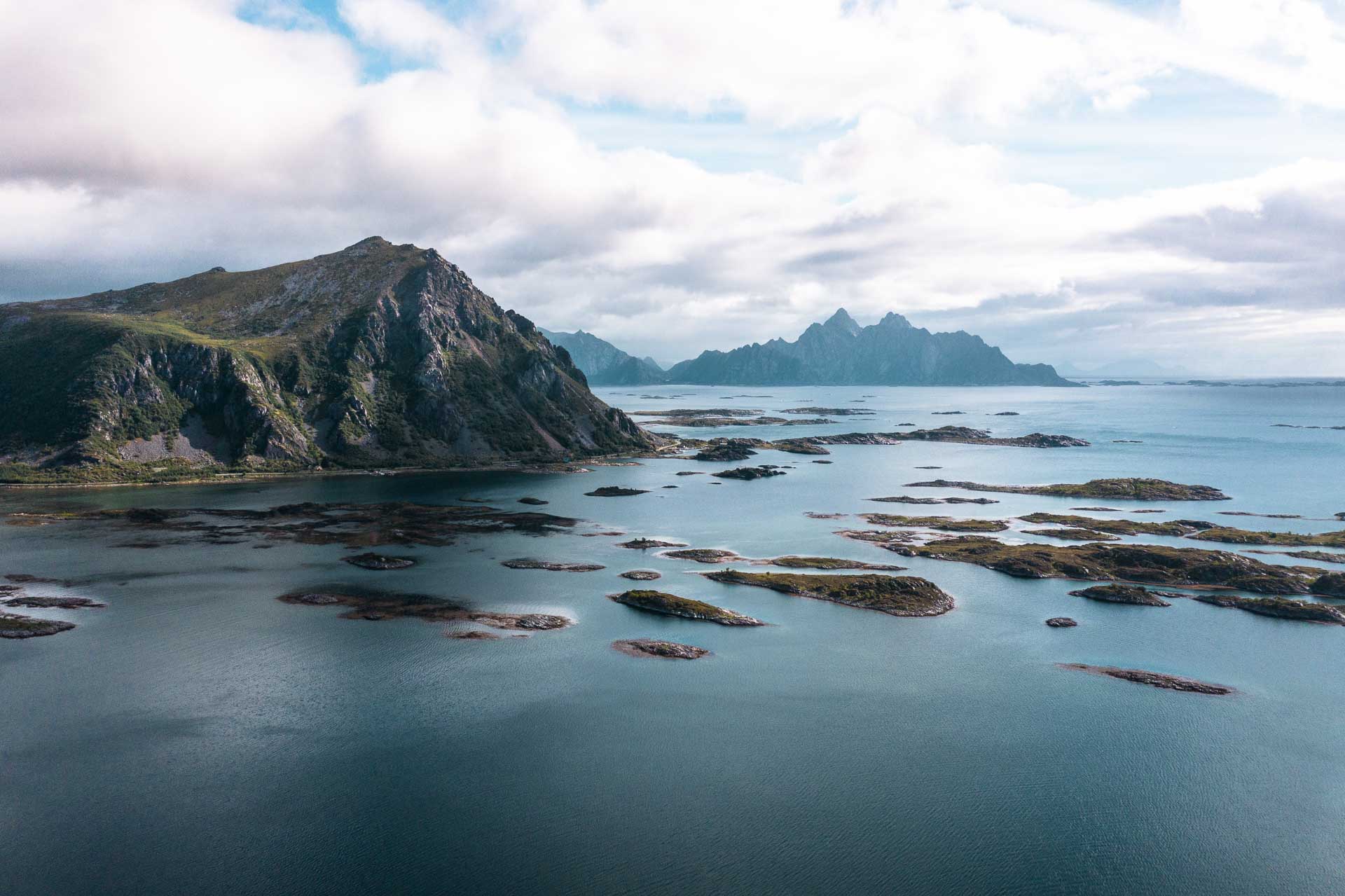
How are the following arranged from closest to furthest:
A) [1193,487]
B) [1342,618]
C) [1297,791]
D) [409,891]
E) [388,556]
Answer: [409,891], [1297,791], [1342,618], [388,556], [1193,487]

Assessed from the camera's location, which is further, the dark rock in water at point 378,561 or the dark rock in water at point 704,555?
the dark rock in water at point 704,555

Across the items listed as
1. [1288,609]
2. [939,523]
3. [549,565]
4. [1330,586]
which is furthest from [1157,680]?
[549,565]

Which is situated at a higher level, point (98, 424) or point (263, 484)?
point (98, 424)

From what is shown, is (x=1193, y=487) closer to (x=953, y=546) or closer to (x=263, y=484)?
(x=953, y=546)

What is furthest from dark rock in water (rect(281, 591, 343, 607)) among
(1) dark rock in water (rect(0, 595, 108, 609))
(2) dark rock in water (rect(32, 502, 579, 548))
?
(2) dark rock in water (rect(32, 502, 579, 548))

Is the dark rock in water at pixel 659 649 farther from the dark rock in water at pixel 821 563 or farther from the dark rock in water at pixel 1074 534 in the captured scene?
the dark rock in water at pixel 1074 534

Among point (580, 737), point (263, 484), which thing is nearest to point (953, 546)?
point (580, 737)

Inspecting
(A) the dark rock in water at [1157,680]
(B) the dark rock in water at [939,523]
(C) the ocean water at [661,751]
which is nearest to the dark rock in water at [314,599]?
(C) the ocean water at [661,751]
